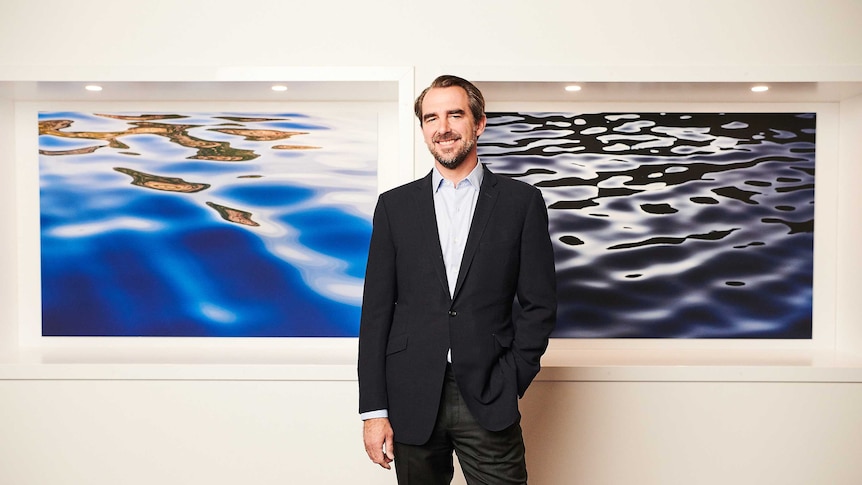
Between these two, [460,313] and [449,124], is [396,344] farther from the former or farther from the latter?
[449,124]

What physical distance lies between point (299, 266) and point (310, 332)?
336 mm

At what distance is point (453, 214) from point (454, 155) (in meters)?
0.18

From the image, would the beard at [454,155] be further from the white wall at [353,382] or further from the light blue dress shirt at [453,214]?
the white wall at [353,382]

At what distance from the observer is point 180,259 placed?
3.72 metres

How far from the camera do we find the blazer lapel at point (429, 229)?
2.16m

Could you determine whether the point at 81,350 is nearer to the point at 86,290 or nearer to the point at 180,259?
the point at 86,290

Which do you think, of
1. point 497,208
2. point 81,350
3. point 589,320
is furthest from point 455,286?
point 81,350

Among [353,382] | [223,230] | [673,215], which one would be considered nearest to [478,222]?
[353,382]

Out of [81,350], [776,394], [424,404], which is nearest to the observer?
[424,404]

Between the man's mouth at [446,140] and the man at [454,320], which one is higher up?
the man's mouth at [446,140]

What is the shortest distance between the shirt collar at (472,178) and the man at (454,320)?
2 centimetres

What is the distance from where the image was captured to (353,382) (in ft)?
10.2

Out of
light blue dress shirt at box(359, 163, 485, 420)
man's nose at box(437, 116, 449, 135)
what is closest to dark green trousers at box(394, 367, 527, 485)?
light blue dress shirt at box(359, 163, 485, 420)

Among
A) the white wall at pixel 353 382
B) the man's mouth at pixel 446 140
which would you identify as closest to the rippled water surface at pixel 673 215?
the white wall at pixel 353 382
